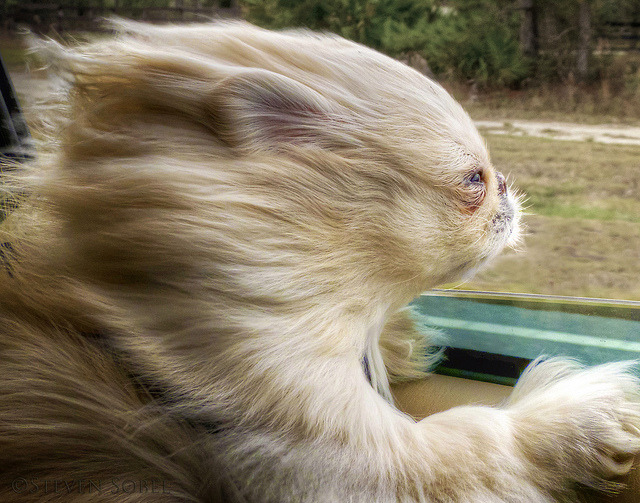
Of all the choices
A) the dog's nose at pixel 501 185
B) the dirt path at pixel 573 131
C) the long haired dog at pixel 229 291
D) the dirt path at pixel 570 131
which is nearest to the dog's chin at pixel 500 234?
the dog's nose at pixel 501 185

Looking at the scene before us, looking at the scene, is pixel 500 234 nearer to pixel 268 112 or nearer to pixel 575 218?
pixel 268 112

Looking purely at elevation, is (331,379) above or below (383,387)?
above

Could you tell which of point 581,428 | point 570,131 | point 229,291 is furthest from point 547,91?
point 229,291

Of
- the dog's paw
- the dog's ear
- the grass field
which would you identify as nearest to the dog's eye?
the dog's ear

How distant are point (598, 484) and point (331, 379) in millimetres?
389

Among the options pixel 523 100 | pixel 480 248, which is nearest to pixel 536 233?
pixel 523 100

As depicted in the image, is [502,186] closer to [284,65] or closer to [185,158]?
[284,65]

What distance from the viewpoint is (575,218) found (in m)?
1.73

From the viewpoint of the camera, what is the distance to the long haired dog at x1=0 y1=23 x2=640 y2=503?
729mm

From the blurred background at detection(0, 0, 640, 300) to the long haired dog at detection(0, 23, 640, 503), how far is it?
64 cm

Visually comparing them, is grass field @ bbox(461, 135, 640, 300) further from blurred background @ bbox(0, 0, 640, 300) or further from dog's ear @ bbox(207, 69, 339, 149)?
dog's ear @ bbox(207, 69, 339, 149)

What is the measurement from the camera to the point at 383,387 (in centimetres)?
108

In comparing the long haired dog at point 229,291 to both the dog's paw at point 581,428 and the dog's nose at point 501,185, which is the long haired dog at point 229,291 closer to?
the dog's paw at point 581,428

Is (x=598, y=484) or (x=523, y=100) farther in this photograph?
(x=523, y=100)
